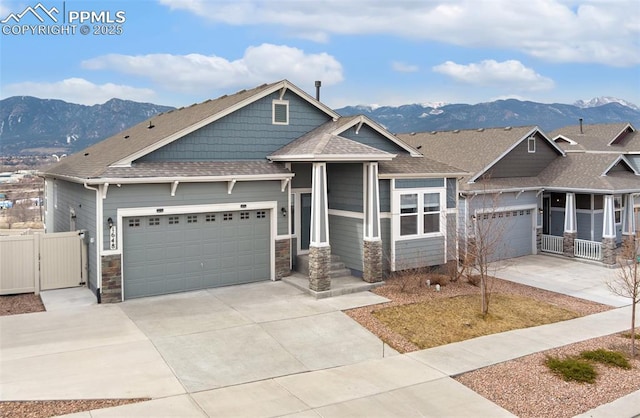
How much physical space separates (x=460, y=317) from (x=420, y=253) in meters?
4.20

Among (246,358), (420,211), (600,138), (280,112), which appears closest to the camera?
(246,358)

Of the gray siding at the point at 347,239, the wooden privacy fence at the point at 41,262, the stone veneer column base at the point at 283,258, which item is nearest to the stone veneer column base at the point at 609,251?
the gray siding at the point at 347,239

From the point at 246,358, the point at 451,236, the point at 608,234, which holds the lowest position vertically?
the point at 246,358

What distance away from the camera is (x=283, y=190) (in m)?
15.8

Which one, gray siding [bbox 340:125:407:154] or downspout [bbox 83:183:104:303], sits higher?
gray siding [bbox 340:125:407:154]

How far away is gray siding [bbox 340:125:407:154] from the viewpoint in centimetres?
1638

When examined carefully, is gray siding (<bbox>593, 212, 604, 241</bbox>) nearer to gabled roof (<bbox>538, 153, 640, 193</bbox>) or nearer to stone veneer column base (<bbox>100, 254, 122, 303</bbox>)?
gabled roof (<bbox>538, 153, 640, 193</bbox>)

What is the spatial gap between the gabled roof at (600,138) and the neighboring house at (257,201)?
14.0m

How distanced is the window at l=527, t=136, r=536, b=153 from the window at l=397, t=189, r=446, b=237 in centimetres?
741

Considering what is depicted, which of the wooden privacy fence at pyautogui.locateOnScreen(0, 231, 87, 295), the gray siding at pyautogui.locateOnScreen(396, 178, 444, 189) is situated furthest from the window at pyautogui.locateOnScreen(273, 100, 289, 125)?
the wooden privacy fence at pyautogui.locateOnScreen(0, 231, 87, 295)

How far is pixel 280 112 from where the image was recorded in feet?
53.1

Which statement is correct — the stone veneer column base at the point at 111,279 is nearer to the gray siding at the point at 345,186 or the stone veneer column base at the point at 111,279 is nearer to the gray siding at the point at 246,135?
the gray siding at the point at 246,135

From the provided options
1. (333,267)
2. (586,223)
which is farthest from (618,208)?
(333,267)

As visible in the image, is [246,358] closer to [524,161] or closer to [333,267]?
[333,267]
